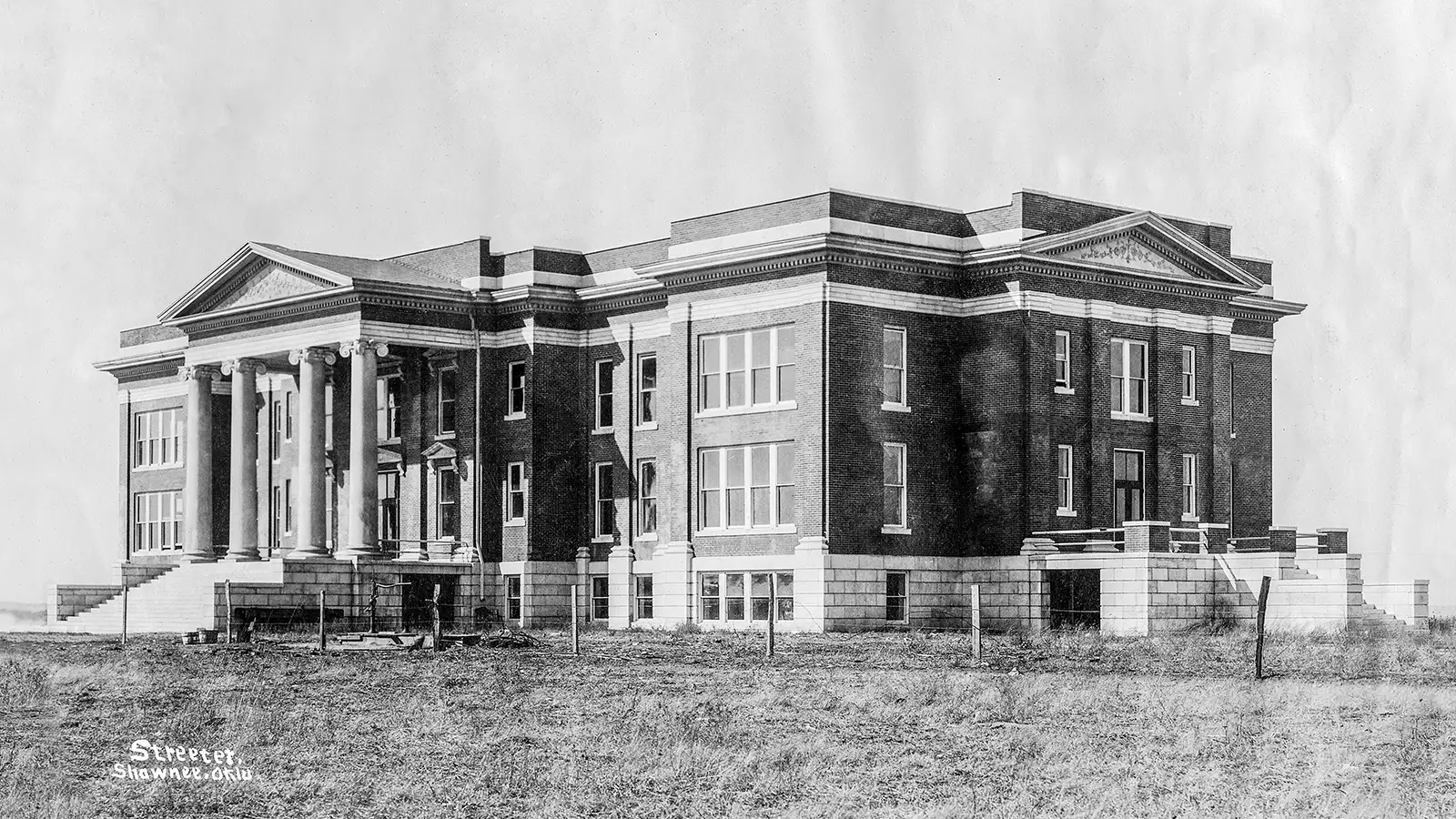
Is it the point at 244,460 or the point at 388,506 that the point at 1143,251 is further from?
the point at 244,460

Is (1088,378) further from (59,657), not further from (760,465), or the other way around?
(59,657)

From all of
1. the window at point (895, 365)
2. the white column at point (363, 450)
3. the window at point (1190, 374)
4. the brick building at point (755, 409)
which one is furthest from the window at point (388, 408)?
the window at point (1190, 374)

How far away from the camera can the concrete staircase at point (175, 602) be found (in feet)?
194

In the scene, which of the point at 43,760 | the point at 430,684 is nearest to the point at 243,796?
the point at 43,760

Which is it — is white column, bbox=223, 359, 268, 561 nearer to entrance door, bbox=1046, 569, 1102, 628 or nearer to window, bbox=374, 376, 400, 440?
window, bbox=374, 376, 400, 440

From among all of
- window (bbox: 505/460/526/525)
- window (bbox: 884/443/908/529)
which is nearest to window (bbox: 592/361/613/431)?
window (bbox: 505/460/526/525)

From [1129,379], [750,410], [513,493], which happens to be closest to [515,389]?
[513,493]

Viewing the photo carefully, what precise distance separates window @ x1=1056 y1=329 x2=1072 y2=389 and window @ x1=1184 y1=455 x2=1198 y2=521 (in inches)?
204

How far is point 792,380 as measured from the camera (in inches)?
2167

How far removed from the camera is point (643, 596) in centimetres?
6144

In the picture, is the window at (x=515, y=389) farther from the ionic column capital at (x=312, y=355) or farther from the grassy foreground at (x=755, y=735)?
the grassy foreground at (x=755, y=735)

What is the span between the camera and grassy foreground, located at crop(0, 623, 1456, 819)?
20.1m

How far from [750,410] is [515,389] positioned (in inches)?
431

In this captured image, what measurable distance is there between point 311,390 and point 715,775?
42610 millimetres
